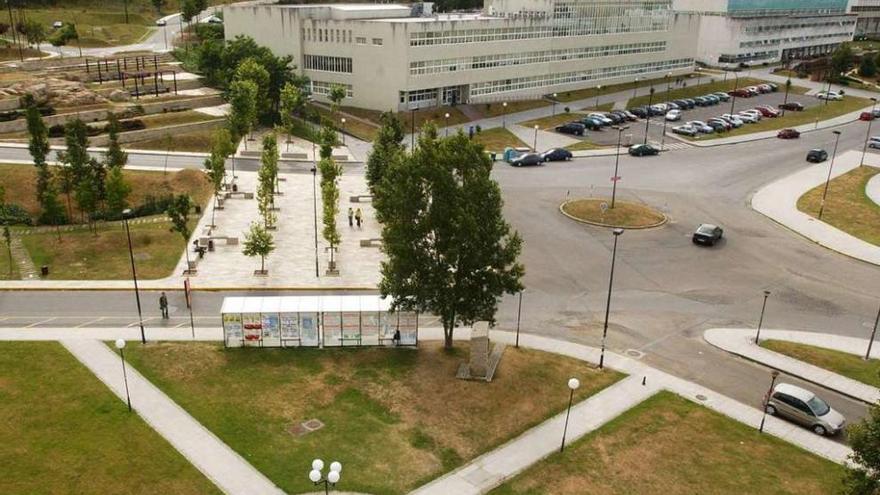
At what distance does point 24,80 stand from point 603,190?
195ft

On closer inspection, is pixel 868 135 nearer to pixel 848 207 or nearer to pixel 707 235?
pixel 848 207

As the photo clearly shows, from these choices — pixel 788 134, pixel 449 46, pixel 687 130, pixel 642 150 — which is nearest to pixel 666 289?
pixel 642 150

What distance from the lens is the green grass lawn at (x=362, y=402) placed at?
79.8 ft

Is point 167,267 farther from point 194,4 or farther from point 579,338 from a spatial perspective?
point 194,4

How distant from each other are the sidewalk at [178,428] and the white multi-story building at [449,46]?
5176 centimetres

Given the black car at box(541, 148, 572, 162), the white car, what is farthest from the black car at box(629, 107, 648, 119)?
the white car

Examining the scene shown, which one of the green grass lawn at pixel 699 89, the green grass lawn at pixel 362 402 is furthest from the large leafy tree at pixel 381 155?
the green grass lawn at pixel 699 89

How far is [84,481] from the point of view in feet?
74.0

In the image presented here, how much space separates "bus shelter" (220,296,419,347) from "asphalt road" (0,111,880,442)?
3.98 m

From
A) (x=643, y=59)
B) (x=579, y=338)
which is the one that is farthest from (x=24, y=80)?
(x=643, y=59)

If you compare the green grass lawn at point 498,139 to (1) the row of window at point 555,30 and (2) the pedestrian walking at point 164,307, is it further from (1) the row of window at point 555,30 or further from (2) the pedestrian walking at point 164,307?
(2) the pedestrian walking at point 164,307

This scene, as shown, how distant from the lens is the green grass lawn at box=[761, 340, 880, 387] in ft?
101

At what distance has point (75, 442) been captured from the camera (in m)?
24.4

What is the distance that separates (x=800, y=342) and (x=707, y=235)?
44.8 ft
